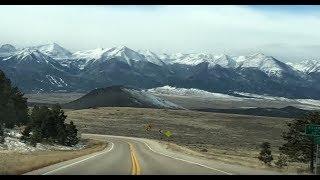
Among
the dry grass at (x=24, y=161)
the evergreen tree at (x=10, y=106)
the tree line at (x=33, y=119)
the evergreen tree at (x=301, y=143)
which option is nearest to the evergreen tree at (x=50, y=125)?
the tree line at (x=33, y=119)

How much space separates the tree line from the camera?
76.3 meters

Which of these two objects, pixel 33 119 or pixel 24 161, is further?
pixel 33 119

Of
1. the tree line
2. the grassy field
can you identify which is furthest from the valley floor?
the tree line

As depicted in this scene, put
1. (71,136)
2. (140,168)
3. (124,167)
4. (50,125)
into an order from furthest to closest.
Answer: (71,136) → (50,125) → (124,167) → (140,168)

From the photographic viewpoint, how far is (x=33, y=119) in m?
85.2

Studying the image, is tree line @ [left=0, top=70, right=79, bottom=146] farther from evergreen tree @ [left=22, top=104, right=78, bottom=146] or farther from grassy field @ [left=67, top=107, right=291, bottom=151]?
grassy field @ [left=67, top=107, right=291, bottom=151]

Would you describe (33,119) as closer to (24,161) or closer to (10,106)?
(10,106)

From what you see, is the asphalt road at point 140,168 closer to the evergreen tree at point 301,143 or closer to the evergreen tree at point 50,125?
the evergreen tree at point 301,143

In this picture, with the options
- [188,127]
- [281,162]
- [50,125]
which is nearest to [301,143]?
[281,162]

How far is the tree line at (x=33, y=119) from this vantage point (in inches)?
3004
